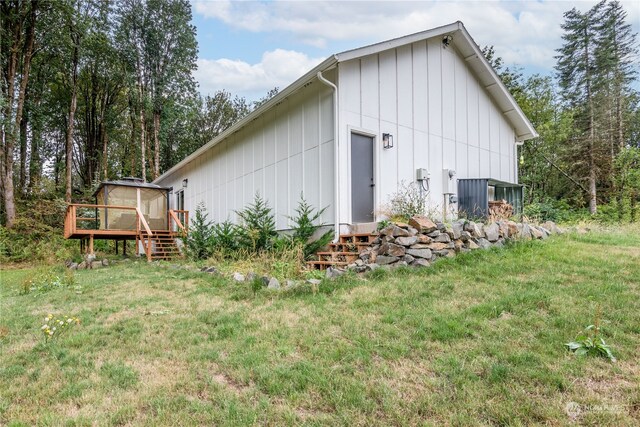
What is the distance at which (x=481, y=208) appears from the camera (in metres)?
8.50

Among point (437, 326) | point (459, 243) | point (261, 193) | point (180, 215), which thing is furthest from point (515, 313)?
point (180, 215)

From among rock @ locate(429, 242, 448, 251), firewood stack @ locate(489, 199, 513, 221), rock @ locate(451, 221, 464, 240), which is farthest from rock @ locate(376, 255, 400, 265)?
firewood stack @ locate(489, 199, 513, 221)

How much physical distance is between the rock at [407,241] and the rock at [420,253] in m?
0.12

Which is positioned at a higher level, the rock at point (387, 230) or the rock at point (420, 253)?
the rock at point (387, 230)

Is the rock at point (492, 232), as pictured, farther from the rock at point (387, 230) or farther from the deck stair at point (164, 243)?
A: the deck stair at point (164, 243)

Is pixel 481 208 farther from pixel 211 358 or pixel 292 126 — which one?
pixel 211 358

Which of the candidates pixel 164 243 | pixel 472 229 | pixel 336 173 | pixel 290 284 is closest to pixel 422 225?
pixel 472 229

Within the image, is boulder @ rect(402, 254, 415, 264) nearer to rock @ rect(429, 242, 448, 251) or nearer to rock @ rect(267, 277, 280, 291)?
rock @ rect(429, 242, 448, 251)

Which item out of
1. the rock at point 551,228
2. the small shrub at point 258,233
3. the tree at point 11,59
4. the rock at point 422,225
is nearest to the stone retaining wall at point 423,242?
the rock at point 422,225

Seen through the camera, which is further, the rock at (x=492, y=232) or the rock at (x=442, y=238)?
the rock at (x=492, y=232)

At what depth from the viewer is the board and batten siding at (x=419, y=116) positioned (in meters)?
6.89

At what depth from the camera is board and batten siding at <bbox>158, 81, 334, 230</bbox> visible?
23.0ft

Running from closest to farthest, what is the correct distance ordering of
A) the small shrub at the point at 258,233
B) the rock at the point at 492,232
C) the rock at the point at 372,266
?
1. the rock at the point at 372,266
2. the rock at the point at 492,232
3. the small shrub at the point at 258,233

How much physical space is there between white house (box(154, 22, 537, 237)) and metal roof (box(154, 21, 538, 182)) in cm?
3
